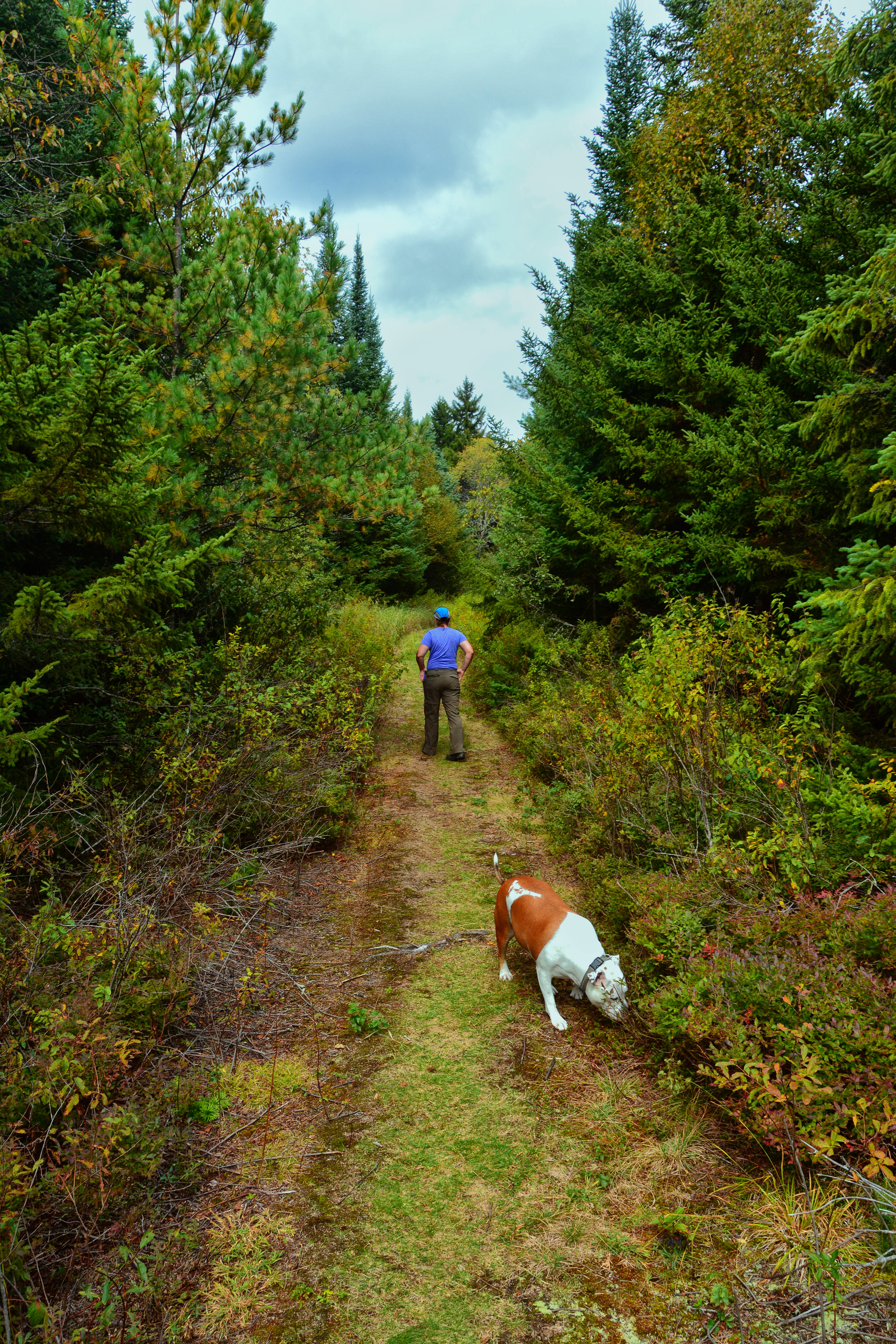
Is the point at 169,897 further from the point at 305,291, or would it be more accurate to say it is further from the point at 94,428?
the point at 305,291

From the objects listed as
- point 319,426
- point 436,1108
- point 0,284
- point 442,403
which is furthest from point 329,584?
point 442,403

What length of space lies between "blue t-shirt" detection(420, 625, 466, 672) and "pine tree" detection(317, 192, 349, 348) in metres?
3.93

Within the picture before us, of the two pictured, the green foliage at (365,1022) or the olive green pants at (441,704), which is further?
the olive green pants at (441,704)

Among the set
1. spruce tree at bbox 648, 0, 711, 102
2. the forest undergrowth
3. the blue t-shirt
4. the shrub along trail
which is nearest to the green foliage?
the shrub along trail

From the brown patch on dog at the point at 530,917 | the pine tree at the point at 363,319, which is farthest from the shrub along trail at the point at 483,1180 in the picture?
the pine tree at the point at 363,319

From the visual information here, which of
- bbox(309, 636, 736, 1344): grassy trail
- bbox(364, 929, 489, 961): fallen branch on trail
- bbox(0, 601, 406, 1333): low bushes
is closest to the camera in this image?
bbox(309, 636, 736, 1344): grassy trail

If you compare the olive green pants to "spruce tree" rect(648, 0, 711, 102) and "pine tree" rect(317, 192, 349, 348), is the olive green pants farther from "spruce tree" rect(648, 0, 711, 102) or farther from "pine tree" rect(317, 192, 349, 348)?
"spruce tree" rect(648, 0, 711, 102)

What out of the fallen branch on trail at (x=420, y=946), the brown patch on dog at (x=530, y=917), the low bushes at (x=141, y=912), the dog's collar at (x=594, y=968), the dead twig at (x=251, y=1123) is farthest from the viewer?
the fallen branch on trail at (x=420, y=946)

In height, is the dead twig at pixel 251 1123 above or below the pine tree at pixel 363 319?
below

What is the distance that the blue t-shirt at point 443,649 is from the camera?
9.70m

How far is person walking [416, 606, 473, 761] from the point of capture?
970cm

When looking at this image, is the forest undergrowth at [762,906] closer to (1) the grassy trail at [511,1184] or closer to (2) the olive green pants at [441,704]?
(1) the grassy trail at [511,1184]

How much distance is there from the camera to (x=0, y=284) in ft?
30.2

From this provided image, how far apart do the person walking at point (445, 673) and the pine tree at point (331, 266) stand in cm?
393
